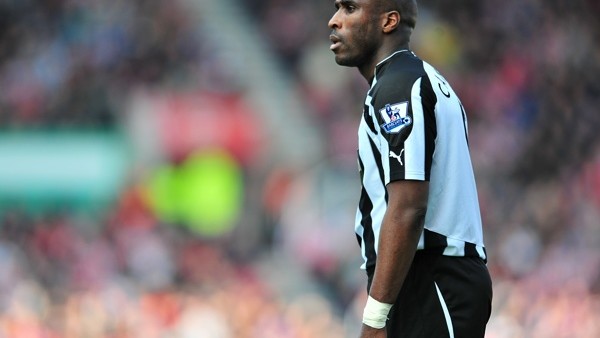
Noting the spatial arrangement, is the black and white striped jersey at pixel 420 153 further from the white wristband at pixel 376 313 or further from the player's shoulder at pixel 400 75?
the white wristband at pixel 376 313

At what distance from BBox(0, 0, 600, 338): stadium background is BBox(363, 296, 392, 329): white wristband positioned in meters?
10.3

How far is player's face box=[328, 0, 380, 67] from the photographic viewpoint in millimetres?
4391

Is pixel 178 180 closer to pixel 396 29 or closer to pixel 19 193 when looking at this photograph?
pixel 19 193

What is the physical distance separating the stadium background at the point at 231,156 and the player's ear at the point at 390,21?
10.2 metres

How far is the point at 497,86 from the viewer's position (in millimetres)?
17906

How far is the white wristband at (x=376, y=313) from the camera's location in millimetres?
4090

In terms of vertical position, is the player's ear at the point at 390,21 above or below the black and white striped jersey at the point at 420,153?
above

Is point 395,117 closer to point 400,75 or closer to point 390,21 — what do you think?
point 400,75

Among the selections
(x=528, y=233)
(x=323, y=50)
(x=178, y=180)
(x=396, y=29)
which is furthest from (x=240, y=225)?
(x=396, y=29)

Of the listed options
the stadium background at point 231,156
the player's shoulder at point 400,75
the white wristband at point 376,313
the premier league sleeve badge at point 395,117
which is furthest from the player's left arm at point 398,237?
the stadium background at point 231,156

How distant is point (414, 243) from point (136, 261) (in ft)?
45.6

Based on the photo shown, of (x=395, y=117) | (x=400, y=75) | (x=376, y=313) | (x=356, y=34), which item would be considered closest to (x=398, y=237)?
(x=376, y=313)

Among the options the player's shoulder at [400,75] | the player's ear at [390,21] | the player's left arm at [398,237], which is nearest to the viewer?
the player's left arm at [398,237]

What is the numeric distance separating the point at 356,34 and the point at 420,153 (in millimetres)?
515
